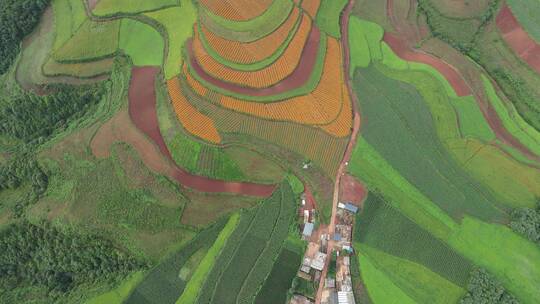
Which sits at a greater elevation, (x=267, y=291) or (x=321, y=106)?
(x=321, y=106)

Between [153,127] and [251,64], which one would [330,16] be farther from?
[153,127]

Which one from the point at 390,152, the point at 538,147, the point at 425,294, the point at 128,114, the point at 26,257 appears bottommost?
the point at 26,257

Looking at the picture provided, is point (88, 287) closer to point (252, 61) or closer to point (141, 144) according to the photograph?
point (141, 144)

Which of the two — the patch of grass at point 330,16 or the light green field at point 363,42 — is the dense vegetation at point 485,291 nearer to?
the light green field at point 363,42

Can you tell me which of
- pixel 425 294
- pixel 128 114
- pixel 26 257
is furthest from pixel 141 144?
pixel 425 294

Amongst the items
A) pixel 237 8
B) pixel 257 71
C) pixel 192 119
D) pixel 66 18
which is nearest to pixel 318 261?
pixel 192 119

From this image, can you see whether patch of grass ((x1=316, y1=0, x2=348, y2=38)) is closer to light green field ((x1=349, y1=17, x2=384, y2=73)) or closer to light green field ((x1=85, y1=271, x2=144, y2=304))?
light green field ((x1=349, y1=17, x2=384, y2=73))
